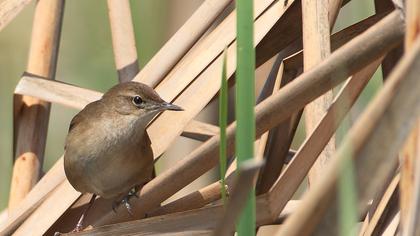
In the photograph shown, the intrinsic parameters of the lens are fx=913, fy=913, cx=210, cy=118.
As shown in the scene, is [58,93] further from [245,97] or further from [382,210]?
[245,97]

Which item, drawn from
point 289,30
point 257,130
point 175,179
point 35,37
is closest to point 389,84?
point 257,130

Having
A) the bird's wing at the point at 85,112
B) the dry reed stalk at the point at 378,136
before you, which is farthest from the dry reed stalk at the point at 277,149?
the dry reed stalk at the point at 378,136

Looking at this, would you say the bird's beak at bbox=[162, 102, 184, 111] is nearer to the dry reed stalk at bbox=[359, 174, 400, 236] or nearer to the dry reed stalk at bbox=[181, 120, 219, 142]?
the dry reed stalk at bbox=[181, 120, 219, 142]

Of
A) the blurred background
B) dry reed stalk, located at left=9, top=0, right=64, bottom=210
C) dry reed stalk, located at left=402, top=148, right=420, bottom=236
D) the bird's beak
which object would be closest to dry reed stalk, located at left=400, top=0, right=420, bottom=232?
dry reed stalk, located at left=402, top=148, right=420, bottom=236

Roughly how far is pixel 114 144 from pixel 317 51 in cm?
93

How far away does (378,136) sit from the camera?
1.34 meters

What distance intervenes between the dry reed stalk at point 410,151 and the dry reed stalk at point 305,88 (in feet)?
0.23

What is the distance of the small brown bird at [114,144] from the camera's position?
2740 millimetres

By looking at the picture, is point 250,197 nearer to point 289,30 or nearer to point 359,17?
point 289,30

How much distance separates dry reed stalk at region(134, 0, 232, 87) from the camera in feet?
8.57

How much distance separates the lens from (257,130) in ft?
6.31

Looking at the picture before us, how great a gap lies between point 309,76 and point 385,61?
645 millimetres

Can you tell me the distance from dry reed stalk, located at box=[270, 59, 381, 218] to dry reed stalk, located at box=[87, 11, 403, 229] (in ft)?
0.48

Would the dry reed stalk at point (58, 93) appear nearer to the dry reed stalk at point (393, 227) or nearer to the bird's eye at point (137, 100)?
the bird's eye at point (137, 100)
